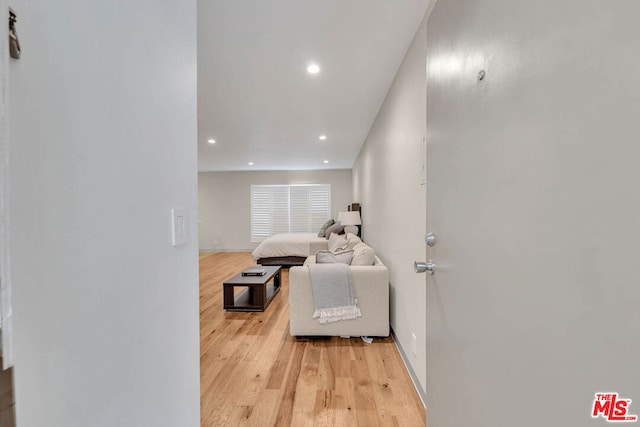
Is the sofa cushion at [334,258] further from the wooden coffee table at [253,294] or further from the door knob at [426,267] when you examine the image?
the door knob at [426,267]

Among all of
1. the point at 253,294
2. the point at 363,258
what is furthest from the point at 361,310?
the point at 253,294

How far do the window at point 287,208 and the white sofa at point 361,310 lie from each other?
5.65 meters

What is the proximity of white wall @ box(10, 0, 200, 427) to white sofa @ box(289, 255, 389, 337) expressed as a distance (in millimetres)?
1627

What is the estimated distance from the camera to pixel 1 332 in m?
0.35

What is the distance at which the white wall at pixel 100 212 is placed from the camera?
1.54 feet

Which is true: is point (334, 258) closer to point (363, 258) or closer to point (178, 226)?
point (363, 258)

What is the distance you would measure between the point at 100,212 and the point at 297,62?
1.99 metres

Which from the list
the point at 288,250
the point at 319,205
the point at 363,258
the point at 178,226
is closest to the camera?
the point at 178,226

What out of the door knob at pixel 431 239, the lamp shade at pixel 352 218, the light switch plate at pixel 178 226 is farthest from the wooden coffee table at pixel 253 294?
the door knob at pixel 431 239

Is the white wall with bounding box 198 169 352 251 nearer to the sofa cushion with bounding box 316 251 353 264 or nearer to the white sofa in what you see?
the sofa cushion with bounding box 316 251 353 264

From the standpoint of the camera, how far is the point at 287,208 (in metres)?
8.20

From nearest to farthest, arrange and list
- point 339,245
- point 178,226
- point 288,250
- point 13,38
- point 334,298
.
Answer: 1. point 13,38
2. point 178,226
3. point 334,298
4. point 339,245
5. point 288,250

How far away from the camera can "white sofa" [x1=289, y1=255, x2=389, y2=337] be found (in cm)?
252

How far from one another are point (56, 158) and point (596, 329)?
97cm
